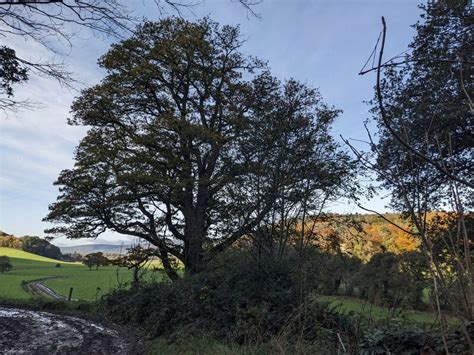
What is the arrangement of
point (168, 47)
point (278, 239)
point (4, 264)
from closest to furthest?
point (278, 239)
point (168, 47)
point (4, 264)

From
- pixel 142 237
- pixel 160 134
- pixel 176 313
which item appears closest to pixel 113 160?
pixel 160 134

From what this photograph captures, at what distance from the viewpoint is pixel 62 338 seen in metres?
9.25

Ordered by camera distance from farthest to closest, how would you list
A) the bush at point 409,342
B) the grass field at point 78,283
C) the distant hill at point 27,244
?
1. the distant hill at point 27,244
2. the grass field at point 78,283
3. the bush at point 409,342

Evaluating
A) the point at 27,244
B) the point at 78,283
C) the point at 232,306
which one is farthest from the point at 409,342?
the point at 27,244

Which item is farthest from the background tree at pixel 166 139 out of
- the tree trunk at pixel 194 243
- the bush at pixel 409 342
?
the bush at pixel 409 342

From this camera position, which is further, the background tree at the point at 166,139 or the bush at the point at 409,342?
the background tree at the point at 166,139

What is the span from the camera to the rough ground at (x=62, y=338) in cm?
804

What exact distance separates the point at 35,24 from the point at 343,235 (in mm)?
12118

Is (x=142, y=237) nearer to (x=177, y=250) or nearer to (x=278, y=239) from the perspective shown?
(x=177, y=250)

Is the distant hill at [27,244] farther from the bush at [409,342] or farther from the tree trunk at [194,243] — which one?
the bush at [409,342]

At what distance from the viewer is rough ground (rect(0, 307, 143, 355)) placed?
8.04 meters

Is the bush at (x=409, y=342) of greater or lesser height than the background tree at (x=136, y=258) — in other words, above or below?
below

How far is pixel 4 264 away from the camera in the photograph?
133 feet

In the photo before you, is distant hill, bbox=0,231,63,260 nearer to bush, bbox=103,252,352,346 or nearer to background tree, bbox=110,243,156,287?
background tree, bbox=110,243,156,287
